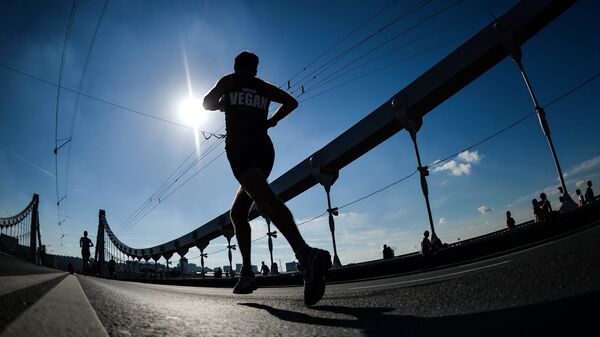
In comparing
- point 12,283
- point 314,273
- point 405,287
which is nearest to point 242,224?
point 314,273

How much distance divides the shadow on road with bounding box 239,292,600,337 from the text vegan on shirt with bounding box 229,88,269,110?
1.27 metres

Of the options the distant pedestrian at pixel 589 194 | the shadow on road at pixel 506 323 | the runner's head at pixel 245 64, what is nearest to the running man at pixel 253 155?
the runner's head at pixel 245 64

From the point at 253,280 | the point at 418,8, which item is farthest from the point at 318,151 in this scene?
the point at 253,280

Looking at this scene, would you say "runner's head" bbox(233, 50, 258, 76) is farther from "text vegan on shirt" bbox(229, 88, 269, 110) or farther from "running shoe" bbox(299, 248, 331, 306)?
"running shoe" bbox(299, 248, 331, 306)

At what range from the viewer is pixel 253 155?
63.3 inches

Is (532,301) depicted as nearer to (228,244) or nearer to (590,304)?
(590,304)

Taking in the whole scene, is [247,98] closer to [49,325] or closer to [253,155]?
[253,155]

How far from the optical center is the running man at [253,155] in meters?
1.32

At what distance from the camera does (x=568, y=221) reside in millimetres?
5352

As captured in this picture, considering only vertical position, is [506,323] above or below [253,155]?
below

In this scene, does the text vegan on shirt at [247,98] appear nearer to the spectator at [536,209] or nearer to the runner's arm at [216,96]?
the runner's arm at [216,96]

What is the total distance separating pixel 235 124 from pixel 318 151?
1833 cm

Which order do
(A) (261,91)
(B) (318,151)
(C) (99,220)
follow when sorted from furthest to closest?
(C) (99,220) < (B) (318,151) < (A) (261,91)

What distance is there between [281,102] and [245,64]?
0.31 m
